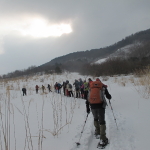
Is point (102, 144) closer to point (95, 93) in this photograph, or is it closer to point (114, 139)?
point (114, 139)

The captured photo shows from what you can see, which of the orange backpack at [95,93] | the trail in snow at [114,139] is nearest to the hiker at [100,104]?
the orange backpack at [95,93]

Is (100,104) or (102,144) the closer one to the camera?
(102,144)

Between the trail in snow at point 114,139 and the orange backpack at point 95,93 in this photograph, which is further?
the orange backpack at point 95,93

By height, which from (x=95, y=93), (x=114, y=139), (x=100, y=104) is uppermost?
(x=95, y=93)

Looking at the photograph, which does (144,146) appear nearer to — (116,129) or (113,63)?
(116,129)

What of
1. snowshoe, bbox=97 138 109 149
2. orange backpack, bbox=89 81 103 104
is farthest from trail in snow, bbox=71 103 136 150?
orange backpack, bbox=89 81 103 104

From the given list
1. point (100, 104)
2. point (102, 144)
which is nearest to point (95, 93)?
point (100, 104)

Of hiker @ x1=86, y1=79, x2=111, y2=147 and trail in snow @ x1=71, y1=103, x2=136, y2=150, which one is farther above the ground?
hiker @ x1=86, y1=79, x2=111, y2=147

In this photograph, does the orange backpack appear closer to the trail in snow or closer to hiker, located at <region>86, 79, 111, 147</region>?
hiker, located at <region>86, 79, 111, 147</region>

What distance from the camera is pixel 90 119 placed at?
3797 millimetres

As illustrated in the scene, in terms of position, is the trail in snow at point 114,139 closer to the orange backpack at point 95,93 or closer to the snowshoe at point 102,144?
the snowshoe at point 102,144

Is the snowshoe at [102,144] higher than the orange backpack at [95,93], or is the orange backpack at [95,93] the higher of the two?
the orange backpack at [95,93]

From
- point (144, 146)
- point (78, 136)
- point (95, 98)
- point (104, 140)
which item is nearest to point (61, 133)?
point (78, 136)

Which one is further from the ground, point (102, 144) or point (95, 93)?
point (95, 93)
